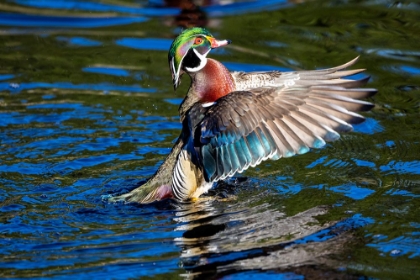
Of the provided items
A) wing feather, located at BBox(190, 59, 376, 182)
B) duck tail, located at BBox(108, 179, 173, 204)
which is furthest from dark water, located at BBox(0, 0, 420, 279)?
wing feather, located at BBox(190, 59, 376, 182)

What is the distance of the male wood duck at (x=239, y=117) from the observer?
19.6ft

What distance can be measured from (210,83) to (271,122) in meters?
0.76

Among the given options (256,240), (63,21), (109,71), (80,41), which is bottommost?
(256,240)

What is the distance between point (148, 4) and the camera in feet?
37.6

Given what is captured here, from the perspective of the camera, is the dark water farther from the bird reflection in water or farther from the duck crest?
the duck crest

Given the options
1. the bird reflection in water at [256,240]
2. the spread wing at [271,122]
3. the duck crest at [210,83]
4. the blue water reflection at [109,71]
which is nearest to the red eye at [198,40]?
the duck crest at [210,83]

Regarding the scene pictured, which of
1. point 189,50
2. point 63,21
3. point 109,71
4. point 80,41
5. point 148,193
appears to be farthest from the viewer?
point 63,21

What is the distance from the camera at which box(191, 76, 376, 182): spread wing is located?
593 centimetres

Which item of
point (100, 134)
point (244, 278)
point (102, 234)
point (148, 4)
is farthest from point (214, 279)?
point (148, 4)

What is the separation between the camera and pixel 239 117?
20.2 ft

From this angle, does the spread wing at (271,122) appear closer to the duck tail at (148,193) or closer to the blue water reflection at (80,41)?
the duck tail at (148,193)

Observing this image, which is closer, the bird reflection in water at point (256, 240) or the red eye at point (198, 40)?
the bird reflection in water at point (256, 240)

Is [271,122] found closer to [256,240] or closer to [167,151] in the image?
[256,240]

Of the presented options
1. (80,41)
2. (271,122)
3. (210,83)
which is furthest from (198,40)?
(80,41)
